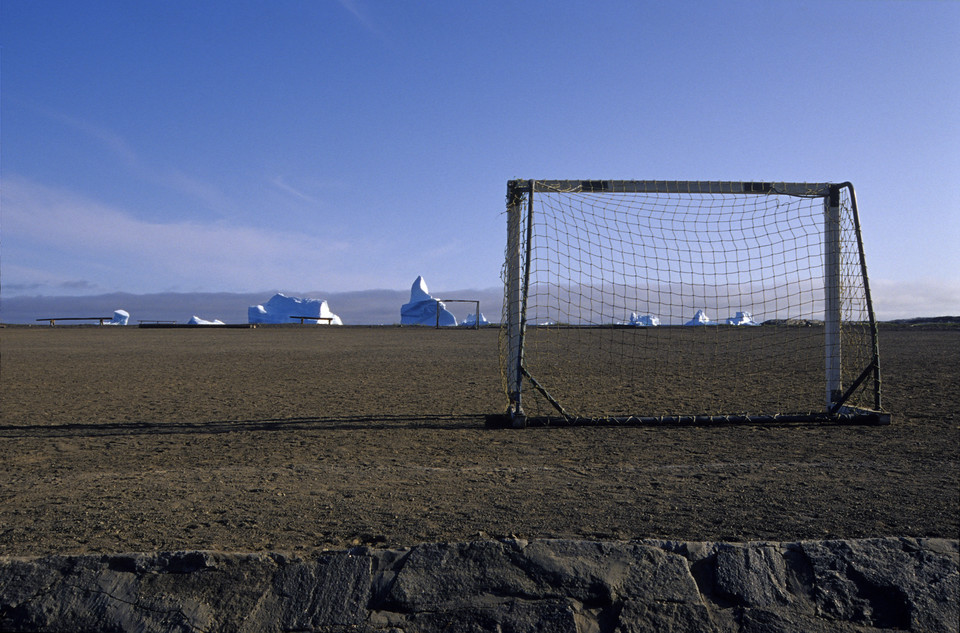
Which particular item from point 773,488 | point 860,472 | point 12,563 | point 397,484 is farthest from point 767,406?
point 12,563

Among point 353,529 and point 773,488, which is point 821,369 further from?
point 353,529

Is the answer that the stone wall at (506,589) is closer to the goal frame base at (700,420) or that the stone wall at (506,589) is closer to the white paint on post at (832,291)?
the goal frame base at (700,420)

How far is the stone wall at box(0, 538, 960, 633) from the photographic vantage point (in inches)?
102

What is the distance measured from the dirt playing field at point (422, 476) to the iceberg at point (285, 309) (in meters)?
53.8

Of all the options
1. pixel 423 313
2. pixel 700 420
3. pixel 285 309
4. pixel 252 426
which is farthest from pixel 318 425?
pixel 285 309

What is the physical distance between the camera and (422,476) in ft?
13.9

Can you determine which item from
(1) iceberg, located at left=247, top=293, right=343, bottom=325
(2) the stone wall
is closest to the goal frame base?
(2) the stone wall

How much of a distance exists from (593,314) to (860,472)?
3940 millimetres

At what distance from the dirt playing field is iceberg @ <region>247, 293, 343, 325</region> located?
53.8 m

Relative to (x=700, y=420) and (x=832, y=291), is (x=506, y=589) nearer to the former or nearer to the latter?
(x=700, y=420)

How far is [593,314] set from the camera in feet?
25.8

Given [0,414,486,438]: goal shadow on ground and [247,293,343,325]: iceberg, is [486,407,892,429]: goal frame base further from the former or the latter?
[247,293,343,325]: iceberg

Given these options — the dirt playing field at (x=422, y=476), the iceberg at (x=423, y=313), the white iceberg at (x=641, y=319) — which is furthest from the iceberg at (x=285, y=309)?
the dirt playing field at (x=422, y=476)

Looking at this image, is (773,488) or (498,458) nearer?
(773,488)
